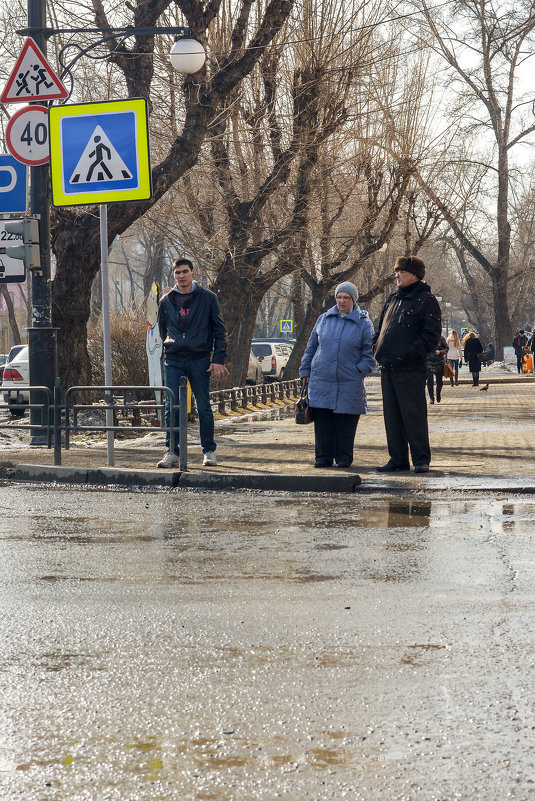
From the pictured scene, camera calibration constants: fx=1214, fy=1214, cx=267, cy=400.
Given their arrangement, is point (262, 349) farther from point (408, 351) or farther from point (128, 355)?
point (408, 351)

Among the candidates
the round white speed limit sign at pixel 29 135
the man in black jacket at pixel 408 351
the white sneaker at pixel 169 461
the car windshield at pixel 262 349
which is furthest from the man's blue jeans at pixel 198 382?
the car windshield at pixel 262 349

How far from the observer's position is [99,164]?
11758 millimetres

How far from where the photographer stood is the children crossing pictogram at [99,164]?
11.7 metres

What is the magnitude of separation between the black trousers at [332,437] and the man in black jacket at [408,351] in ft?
1.56

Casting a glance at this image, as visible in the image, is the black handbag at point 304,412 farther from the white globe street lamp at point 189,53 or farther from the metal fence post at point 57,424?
the white globe street lamp at point 189,53

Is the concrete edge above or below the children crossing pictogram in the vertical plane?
below

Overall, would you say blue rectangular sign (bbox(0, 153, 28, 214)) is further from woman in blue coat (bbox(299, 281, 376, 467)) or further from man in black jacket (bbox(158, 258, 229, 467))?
woman in blue coat (bbox(299, 281, 376, 467))

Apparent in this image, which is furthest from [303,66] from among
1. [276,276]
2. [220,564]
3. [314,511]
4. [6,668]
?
[6,668]

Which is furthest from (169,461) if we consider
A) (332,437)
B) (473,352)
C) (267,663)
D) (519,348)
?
(519,348)

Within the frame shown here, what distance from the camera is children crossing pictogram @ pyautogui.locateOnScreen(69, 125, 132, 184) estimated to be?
38.4 feet

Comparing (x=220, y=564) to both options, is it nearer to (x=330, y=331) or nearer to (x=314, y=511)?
(x=314, y=511)

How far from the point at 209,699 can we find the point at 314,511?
4.89 m

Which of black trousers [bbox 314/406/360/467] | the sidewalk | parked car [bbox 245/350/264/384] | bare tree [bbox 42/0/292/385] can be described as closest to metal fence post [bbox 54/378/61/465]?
the sidewalk

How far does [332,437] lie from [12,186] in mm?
5391
